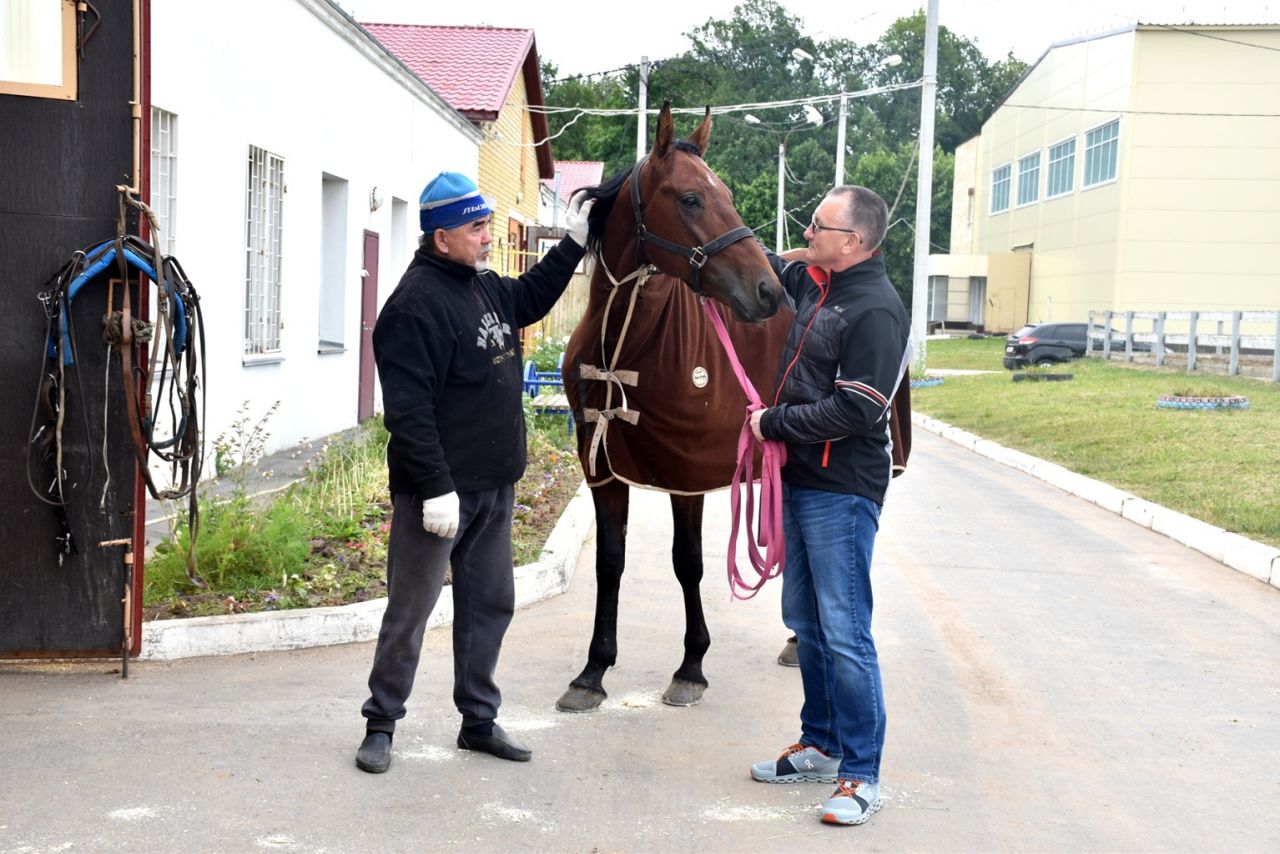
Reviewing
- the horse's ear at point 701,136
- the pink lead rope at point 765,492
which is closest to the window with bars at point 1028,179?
the horse's ear at point 701,136

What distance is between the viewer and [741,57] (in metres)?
84.6

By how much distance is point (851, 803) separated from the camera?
4223 mm

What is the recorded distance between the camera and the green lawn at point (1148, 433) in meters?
10.8

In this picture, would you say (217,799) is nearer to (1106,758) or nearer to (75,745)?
(75,745)

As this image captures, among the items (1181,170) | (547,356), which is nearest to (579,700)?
(547,356)

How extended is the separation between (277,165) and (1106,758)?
31.8 feet

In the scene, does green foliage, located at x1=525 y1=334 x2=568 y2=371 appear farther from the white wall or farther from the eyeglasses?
the eyeglasses

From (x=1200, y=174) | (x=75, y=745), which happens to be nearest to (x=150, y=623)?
(x=75, y=745)

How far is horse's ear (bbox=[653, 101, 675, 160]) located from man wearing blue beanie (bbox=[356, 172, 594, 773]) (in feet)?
2.50

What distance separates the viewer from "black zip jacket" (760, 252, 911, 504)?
4.23 metres

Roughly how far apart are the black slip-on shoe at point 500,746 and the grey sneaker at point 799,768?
824 millimetres

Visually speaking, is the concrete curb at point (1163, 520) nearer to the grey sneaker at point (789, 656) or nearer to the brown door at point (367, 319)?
the grey sneaker at point (789, 656)

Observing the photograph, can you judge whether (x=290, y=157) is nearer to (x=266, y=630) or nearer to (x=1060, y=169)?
(x=266, y=630)

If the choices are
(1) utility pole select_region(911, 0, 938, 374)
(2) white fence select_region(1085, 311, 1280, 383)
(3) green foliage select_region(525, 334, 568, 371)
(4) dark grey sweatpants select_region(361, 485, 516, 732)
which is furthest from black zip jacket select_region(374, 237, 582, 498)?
(1) utility pole select_region(911, 0, 938, 374)
